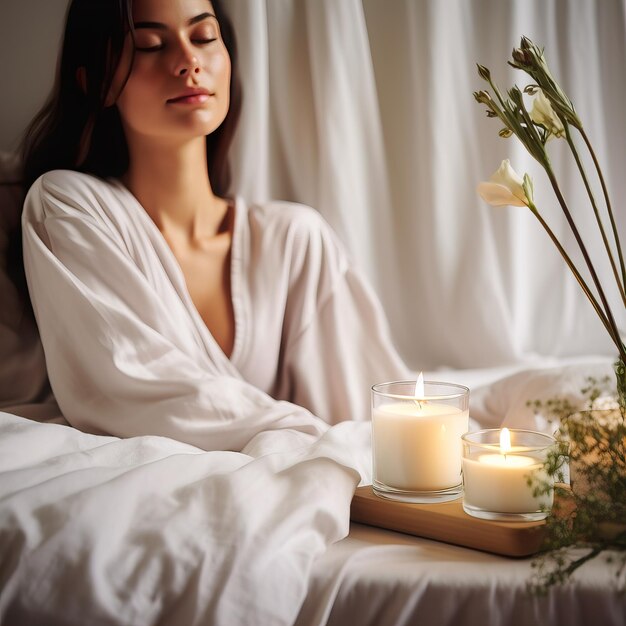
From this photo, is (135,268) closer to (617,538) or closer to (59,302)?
(59,302)

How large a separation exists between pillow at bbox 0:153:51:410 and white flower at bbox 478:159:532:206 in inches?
31.7

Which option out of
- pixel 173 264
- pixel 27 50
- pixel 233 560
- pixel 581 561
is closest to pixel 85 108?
pixel 27 50

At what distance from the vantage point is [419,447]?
90cm

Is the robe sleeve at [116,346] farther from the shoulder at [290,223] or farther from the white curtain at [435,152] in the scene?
the white curtain at [435,152]

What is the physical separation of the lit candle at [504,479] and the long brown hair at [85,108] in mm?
823

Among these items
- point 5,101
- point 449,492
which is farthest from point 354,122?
point 449,492

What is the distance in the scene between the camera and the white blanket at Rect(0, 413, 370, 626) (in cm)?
74

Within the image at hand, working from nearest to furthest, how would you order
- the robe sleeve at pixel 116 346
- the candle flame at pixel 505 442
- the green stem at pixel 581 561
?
the green stem at pixel 581 561 < the candle flame at pixel 505 442 < the robe sleeve at pixel 116 346

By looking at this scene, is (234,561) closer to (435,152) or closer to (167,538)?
(167,538)

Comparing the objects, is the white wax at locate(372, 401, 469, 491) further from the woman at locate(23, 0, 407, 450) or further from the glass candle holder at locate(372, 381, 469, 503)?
the woman at locate(23, 0, 407, 450)

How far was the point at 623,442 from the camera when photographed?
0.83m

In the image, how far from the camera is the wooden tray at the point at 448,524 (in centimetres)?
81

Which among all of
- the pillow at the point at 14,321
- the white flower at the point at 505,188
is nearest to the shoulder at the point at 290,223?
the pillow at the point at 14,321

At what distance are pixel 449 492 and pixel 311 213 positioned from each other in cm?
70
